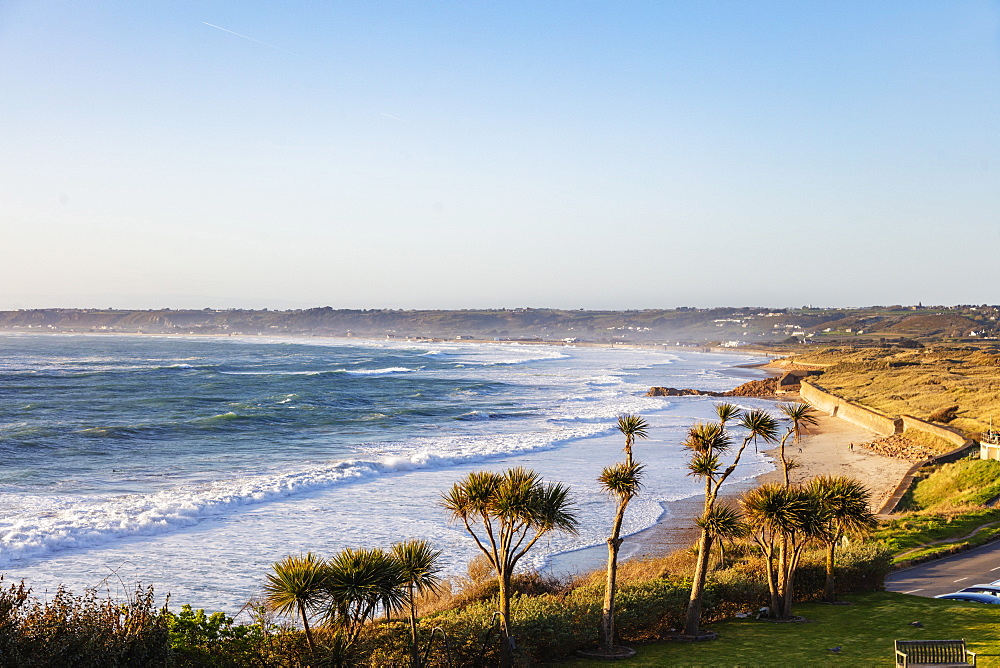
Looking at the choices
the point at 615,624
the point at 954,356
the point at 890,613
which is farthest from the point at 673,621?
the point at 954,356

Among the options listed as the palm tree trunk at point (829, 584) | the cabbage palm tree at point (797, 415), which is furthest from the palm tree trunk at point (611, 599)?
the palm tree trunk at point (829, 584)

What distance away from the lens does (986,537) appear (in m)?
21.2

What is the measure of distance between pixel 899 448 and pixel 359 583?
122ft

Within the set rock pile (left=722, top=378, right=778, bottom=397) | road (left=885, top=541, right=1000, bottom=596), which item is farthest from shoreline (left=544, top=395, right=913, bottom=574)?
rock pile (left=722, top=378, right=778, bottom=397)

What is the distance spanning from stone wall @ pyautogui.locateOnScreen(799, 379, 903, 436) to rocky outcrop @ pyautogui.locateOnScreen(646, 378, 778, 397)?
14.1ft

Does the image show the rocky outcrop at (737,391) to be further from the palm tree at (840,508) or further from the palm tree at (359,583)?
the palm tree at (359,583)

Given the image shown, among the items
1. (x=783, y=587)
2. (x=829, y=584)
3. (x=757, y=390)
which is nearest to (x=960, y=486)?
(x=829, y=584)

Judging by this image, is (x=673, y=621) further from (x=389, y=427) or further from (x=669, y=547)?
(x=389, y=427)

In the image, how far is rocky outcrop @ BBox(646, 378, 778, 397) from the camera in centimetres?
7000

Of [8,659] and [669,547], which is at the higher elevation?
[8,659]

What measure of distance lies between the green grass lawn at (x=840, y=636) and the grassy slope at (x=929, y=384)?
101 ft

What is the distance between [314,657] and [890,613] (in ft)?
37.7

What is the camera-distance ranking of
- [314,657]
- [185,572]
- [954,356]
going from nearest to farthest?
1. [314,657]
2. [185,572]
3. [954,356]

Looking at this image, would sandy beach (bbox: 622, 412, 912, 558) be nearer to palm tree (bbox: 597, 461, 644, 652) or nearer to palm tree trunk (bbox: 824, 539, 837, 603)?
palm tree trunk (bbox: 824, 539, 837, 603)
